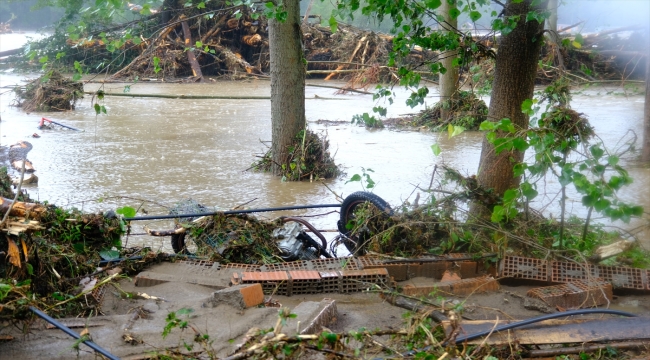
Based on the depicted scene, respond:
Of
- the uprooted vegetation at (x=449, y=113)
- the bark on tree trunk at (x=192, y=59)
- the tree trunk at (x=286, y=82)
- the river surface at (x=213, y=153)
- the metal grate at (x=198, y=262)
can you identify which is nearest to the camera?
the metal grate at (x=198, y=262)

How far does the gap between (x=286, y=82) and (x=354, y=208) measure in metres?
3.77

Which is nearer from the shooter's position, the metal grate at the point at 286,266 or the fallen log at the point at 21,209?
the fallen log at the point at 21,209

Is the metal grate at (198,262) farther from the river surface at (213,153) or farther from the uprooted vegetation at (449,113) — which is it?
the uprooted vegetation at (449,113)

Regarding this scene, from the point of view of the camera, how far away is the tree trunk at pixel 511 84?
5418 millimetres

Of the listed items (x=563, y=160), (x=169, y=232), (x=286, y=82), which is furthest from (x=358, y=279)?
(x=286, y=82)

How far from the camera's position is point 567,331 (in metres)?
3.45

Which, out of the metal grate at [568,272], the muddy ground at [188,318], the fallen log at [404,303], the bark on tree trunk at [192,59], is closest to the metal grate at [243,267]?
the muddy ground at [188,318]

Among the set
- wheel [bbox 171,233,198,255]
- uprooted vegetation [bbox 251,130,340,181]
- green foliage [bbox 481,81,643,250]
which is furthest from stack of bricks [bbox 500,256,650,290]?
uprooted vegetation [bbox 251,130,340,181]

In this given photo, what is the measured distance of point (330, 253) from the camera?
566 cm

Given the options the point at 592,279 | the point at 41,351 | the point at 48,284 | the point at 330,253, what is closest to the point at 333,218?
the point at 330,253

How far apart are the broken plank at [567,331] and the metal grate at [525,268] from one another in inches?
37.5

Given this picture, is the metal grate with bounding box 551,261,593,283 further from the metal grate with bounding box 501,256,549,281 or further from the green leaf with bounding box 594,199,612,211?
the green leaf with bounding box 594,199,612,211

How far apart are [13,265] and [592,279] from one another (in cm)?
353

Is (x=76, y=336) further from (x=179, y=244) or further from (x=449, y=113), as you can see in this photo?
(x=449, y=113)
